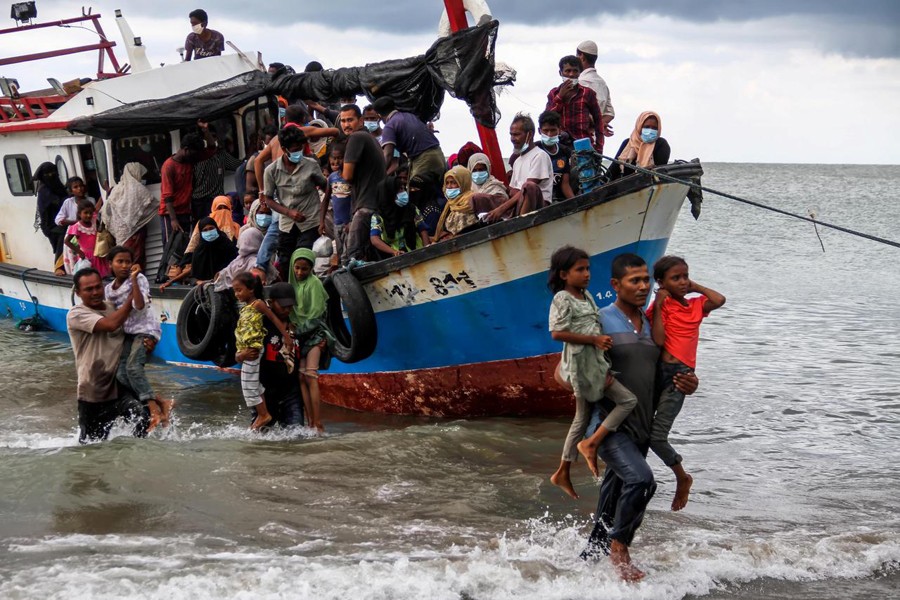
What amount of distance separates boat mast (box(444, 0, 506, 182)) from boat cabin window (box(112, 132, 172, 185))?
3.99m

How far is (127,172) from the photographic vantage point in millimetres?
11055

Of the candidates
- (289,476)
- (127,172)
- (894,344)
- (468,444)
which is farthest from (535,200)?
(894,344)

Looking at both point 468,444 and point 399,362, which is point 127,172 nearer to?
point 399,362

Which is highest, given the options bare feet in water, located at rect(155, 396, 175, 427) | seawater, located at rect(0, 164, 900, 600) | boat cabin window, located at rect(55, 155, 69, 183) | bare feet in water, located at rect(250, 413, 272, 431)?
boat cabin window, located at rect(55, 155, 69, 183)

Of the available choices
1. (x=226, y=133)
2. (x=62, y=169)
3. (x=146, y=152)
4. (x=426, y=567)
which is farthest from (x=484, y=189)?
(x=62, y=169)

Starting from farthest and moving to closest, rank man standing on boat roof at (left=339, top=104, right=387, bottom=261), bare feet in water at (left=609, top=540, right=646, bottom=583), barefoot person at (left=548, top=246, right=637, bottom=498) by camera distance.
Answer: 1. man standing on boat roof at (left=339, top=104, right=387, bottom=261)
2. bare feet in water at (left=609, top=540, right=646, bottom=583)
3. barefoot person at (left=548, top=246, right=637, bottom=498)

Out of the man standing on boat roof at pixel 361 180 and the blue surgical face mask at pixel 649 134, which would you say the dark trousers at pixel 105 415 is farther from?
the blue surgical face mask at pixel 649 134

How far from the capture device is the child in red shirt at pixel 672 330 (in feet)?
16.6

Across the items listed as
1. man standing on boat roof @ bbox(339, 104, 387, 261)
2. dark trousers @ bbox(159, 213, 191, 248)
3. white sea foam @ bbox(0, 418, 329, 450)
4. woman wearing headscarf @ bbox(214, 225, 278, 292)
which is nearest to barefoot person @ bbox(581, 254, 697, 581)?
white sea foam @ bbox(0, 418, 329, 450)

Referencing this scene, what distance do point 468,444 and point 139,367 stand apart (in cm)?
262

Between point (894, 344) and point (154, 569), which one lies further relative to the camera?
point (894, 344)

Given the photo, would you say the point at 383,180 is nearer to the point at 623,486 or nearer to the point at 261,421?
the point at 261,421

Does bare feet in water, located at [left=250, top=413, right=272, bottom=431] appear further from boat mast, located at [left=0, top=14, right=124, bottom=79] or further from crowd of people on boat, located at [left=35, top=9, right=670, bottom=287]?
boat mast, located at [left=0, top=14, right=124, bottom=79]

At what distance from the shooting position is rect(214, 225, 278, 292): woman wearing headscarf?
901 centimetres
